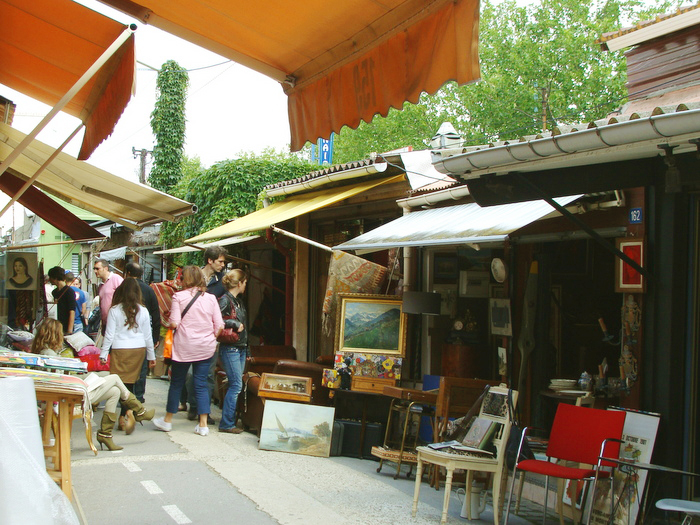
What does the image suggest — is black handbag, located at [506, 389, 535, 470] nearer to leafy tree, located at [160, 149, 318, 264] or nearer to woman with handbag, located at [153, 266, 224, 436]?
woman with handbag, located at [153, 266, 224, 436]

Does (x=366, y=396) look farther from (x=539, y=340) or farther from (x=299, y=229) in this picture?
(x=299, y=229)

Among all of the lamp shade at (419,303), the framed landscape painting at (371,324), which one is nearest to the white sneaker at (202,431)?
the framed landscape painting at (371,324)

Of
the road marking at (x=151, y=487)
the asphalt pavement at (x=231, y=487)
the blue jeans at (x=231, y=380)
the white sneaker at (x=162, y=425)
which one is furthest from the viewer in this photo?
the blue jeans at (x=231, y=380)

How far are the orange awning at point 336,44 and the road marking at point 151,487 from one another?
3269 mm

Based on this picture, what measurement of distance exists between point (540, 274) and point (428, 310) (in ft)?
4.36

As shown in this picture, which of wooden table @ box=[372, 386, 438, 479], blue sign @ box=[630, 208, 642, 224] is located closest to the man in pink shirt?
wooden table @ box=[372, 386, 438, 479]

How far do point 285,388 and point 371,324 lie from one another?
1239 millimetres

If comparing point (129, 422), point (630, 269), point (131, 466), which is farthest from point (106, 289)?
point (630, 269)

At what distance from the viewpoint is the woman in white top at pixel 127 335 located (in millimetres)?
7953

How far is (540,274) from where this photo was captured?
7.74 meters

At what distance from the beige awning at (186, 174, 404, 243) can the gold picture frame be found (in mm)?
2271

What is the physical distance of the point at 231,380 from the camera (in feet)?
28.6

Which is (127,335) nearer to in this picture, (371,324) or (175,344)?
(175,344)

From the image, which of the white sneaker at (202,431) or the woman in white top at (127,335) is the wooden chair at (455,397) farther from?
the woman in white top at (127,335)
